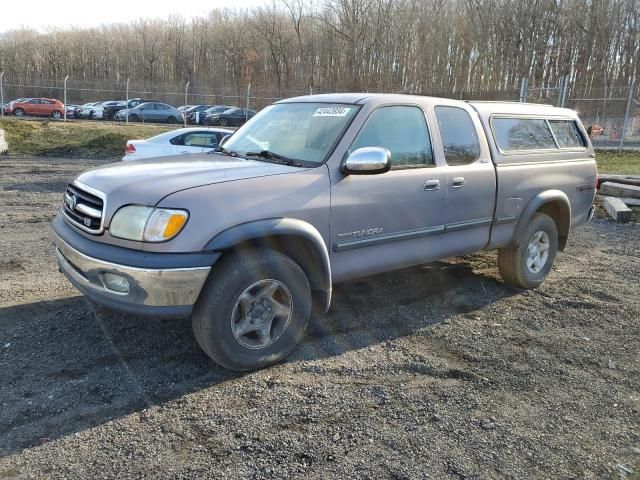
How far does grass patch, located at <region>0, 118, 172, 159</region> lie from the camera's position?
19047 mm

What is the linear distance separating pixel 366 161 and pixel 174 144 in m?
8.02

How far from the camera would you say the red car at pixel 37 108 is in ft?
110

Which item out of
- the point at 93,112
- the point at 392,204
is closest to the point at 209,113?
the point at 93,112

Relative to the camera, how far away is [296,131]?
442 centimetres

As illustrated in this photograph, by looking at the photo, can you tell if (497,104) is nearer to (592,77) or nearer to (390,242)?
(390,242)

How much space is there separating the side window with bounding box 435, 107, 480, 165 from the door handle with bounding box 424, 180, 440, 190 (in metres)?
0.28

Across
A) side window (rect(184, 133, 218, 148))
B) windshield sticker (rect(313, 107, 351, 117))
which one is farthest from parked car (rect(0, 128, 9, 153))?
windshield sticker (rect(313, 107, 351, 117))

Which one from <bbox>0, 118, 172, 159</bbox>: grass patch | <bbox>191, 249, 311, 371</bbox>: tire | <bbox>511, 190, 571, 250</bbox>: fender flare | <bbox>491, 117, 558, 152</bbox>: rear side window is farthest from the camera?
<bbox>0, 118, 172, 159</bbox>: grass patch

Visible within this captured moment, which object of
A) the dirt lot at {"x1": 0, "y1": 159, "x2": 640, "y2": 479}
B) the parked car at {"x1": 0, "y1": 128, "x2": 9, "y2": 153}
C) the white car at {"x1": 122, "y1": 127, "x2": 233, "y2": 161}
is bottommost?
the dirt lot at {"x1": 0, "y1": 159, "x2": 640, "y2": 479}

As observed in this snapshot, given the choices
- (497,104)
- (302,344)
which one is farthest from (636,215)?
(302,344)

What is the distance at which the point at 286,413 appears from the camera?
3.25 m

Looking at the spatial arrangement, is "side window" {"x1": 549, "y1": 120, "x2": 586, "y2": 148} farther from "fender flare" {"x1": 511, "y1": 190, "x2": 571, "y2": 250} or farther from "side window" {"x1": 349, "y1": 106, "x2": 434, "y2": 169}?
"side window" {"x1": 349, "y1": 106, "x2": 434, "y2": 169}

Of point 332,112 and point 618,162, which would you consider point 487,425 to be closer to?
point 332,112

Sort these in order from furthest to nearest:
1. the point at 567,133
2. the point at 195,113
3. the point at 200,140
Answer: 1. the point at 195,113
2. the point at 200,140
3. the point at 567,133
